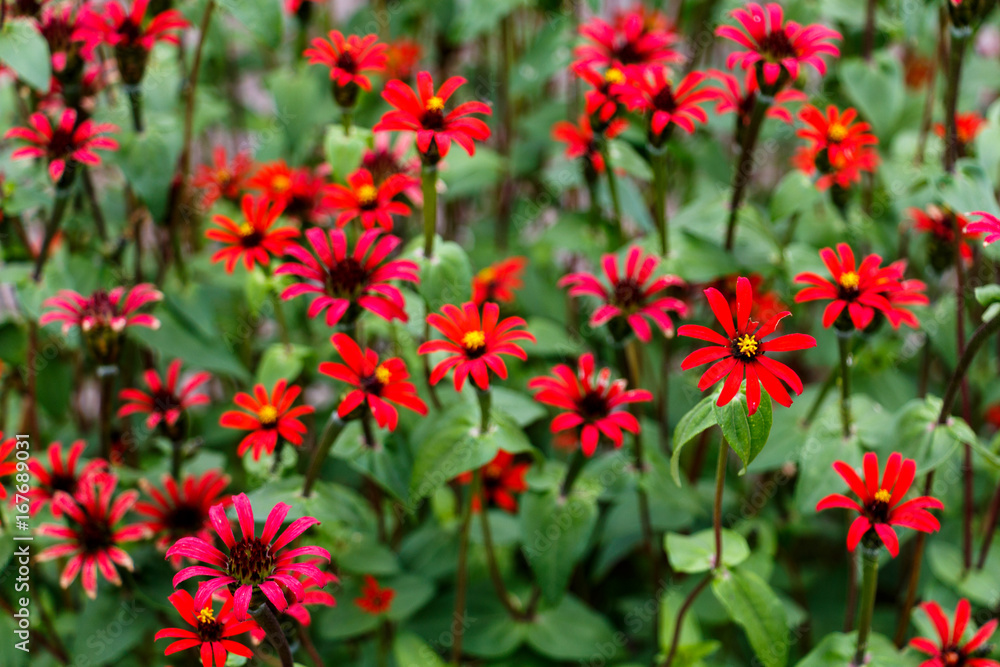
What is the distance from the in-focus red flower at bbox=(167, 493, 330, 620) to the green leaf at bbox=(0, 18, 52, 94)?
2.20ft

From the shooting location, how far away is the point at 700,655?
3.86 ft

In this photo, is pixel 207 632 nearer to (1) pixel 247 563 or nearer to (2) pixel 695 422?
(1) pixel 247 563

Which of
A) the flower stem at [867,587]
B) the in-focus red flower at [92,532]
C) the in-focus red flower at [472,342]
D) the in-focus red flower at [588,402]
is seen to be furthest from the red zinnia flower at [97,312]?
the flower stem at [867,587]

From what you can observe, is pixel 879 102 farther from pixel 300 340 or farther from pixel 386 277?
pixel 300 340

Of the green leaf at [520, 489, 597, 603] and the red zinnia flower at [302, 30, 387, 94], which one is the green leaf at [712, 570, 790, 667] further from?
the red zinnia flower at [302, 30, 387, 94]

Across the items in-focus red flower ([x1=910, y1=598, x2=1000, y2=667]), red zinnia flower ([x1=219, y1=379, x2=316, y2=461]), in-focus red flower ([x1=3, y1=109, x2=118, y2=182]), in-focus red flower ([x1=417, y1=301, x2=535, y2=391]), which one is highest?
in-focus red flower ([x1=3, y1=109, x2=118, y2=182])

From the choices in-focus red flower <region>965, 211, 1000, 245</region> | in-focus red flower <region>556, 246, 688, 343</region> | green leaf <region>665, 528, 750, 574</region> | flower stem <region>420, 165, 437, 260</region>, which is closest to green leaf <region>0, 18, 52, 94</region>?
flower stem <region>420, 165, 437, 260</region>

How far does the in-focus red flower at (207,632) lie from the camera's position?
82 cm

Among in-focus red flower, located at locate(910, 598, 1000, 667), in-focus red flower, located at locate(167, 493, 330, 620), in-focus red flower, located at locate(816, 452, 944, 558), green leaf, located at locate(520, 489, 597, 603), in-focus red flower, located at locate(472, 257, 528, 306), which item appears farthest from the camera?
in-focus red flower, located at locate(472, 257, 528, 306)

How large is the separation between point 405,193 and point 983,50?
1.90m

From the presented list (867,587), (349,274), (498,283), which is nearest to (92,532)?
(349,274)

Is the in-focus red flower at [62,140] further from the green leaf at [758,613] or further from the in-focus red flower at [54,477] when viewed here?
the green leaf at [758,613]

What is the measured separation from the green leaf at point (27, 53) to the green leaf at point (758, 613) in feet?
3.46

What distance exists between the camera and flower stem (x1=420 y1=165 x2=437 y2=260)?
1089mm
